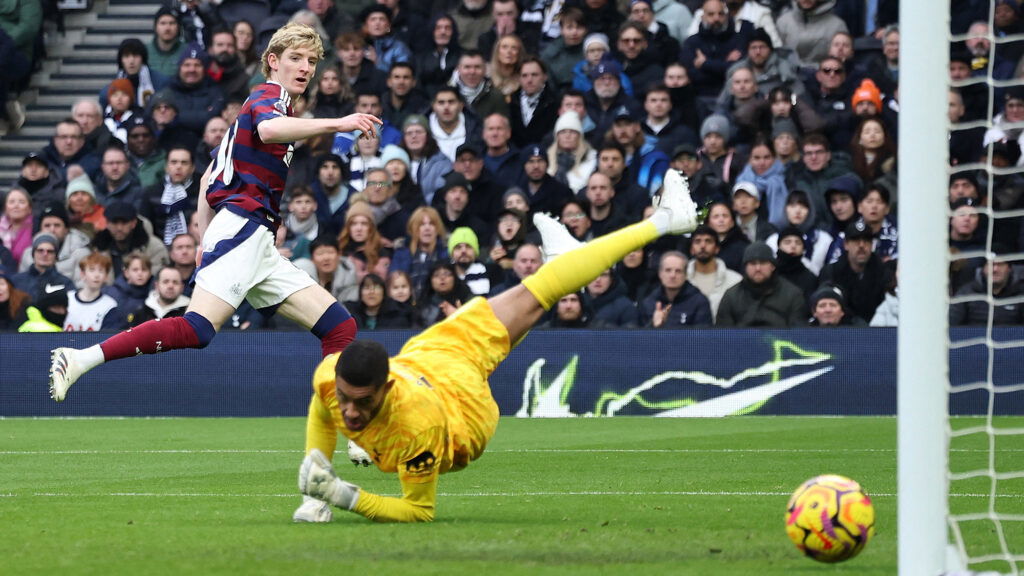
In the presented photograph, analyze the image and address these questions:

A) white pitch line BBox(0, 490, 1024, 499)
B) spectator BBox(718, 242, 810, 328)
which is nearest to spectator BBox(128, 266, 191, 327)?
spectator BBox(718, 242, 810, 328)

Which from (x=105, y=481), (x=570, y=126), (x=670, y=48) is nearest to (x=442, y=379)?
(x=105, y=481)

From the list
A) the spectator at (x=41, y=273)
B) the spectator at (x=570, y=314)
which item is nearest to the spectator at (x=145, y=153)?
the spectator at (x=41, y=273)

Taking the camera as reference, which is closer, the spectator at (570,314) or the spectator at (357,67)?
the spectator at (570,314)

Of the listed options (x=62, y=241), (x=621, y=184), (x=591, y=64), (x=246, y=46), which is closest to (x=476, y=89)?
(x=591, y=64)

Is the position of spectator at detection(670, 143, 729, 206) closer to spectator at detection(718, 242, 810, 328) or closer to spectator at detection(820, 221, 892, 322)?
spectator at detection(718, 242, 810, 328)

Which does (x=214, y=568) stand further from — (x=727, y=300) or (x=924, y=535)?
(x=727, y=300)

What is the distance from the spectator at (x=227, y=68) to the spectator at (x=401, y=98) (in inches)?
70.8

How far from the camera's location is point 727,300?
14.8 meters

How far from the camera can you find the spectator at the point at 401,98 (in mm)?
17453

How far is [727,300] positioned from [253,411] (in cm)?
455

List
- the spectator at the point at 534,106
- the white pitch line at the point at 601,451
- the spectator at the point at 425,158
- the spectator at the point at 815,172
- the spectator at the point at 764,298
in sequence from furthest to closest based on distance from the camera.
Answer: the spectator at the point at 534,106, the spectator at the point at 425,158, the spectator at the point at 815,172, the spectator at the point at 764,298, the white pitch line at the point at 601,451

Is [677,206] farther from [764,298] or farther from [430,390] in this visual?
[764,298]

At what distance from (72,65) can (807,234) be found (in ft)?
35.6

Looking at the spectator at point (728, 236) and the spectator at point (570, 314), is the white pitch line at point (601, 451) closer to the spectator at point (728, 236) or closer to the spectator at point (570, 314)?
the spectator at point (570, 314)
